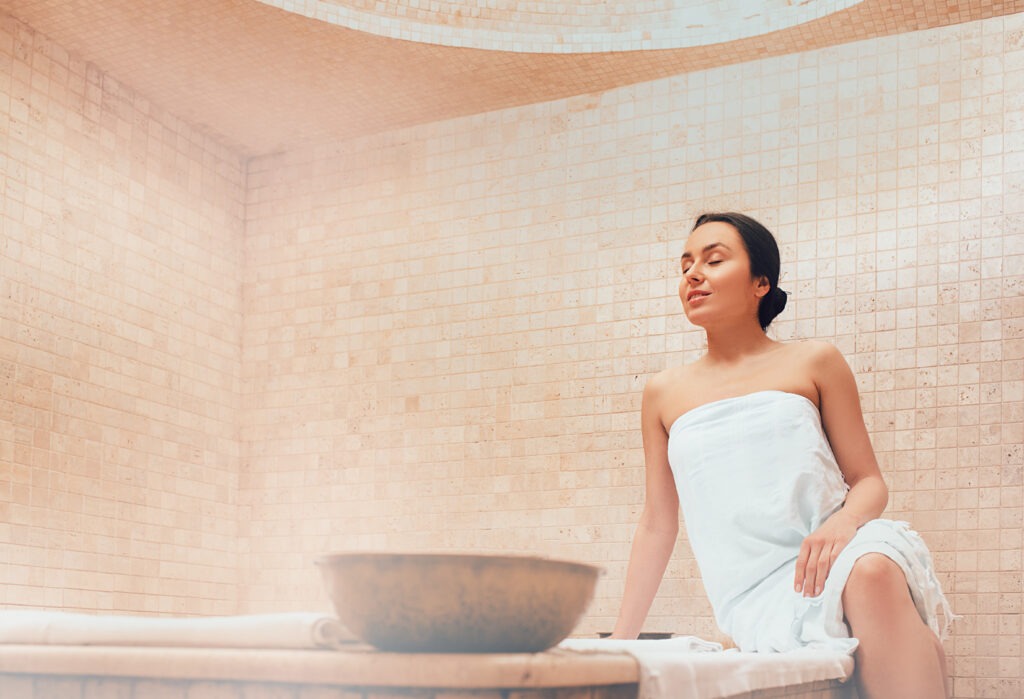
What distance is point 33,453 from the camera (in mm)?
4082

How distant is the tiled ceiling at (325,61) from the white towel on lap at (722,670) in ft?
9.54

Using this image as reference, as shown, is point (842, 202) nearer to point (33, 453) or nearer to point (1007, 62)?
point (1007, 62)

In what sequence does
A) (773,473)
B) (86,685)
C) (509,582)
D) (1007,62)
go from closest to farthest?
(509,582), (86,685), (773,473), (1007,62)

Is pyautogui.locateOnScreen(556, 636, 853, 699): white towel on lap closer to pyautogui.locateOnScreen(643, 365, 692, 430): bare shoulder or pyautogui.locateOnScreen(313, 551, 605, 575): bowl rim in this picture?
pyautogui.locateOnScreen(313, 551, 605, 575): bowl rim

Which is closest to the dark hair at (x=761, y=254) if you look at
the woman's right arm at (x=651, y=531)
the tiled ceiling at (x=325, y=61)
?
the woman's right arm at (x=651, y=531)

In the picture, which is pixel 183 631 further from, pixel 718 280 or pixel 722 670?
pixel 718 280

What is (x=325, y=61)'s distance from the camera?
446 centimetres

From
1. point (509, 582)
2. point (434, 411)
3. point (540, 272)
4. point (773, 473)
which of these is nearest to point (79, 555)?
point (434, 411)

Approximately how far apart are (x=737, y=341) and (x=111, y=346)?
2.92 meters

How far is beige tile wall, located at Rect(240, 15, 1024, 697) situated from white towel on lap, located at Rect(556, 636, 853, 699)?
233 cm

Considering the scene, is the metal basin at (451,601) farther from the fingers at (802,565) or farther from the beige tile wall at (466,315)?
the beige tile wall at (466,315)

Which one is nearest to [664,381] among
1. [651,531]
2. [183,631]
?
[651,531]

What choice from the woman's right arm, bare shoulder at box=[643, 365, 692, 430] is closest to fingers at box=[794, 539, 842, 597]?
the woman's right arm

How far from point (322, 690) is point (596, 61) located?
3.75m
